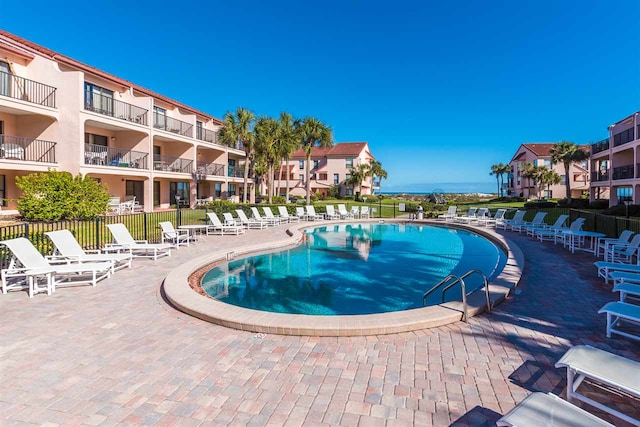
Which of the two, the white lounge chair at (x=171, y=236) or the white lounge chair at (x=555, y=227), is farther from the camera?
the white lounge chair at (x=555, y=227)

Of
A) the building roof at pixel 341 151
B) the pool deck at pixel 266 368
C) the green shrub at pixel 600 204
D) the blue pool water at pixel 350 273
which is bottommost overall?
the blue pool water at pixel 350 273

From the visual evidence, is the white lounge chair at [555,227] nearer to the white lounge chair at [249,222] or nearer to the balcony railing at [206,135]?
the white lounge chair at [249,222]

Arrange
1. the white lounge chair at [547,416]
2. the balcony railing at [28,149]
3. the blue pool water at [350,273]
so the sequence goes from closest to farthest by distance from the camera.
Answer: the white lounge chair at [547,416], the blue pool water at [350,273], the balcony railing at [28,149]

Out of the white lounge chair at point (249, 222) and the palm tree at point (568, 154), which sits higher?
the palm tree at point (568, 154)

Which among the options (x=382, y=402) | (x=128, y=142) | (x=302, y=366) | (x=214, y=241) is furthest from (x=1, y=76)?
(x=382, y=402)

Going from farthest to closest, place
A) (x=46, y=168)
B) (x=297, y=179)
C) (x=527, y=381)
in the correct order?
1. (x=297, y=179)
2. (x=46, y=168)
3. (x=527, y=381)

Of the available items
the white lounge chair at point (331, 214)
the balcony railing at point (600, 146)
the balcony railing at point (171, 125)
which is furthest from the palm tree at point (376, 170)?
the balcony railing at point (171, 125)

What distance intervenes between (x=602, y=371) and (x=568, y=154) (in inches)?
1936

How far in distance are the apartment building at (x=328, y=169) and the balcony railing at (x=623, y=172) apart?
33.6 meters

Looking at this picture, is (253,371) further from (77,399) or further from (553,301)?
(553,301)

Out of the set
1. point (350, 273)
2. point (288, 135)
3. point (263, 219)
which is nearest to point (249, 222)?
point (263, 219)

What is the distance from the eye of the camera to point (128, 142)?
24.5m

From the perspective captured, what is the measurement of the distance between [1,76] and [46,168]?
4559mm

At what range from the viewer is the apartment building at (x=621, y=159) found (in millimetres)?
27200
